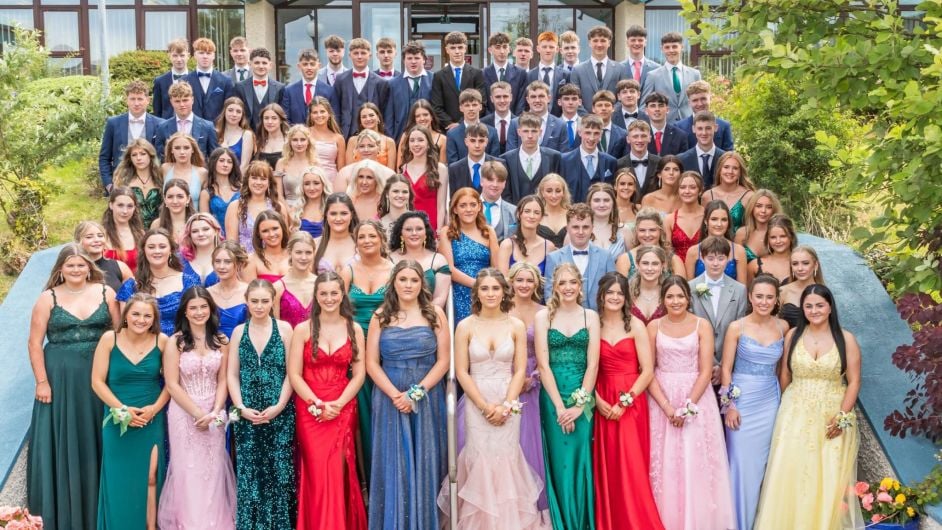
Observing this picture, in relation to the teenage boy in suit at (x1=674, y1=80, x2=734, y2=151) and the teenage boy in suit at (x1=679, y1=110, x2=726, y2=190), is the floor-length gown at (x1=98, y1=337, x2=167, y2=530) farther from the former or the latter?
the teenage boy in suit at (x1=674, y1=80, x2=734, y2=151)

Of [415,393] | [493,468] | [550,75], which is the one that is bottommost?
[493,468]

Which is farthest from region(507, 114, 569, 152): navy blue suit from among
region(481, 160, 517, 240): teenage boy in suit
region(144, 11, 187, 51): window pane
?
region(144, 11, 187, 51): window pane

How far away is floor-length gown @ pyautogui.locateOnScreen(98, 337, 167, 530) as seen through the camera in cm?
752

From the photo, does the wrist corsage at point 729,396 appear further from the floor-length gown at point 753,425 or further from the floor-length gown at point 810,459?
the floor-length gown at point 810,459

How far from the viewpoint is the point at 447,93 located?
1205 cm

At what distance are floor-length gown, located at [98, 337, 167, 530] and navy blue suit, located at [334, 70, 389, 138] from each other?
196 inches

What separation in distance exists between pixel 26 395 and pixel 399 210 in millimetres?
3383

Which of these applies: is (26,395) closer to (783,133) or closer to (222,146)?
(222,146)

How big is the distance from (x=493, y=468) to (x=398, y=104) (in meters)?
5.55

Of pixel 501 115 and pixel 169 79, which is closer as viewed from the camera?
pixel 501 115

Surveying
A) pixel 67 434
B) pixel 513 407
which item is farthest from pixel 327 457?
pixel 67 434

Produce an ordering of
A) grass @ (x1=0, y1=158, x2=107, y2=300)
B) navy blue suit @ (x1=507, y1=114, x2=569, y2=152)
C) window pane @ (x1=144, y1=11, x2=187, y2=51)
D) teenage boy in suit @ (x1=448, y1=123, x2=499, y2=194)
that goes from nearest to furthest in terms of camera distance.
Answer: teenage boy in suit @ (x1=448, y1=123, x2=499, y2=194), navy blue suit @ (x1=507, y1=114, x2=569, y2=152), grass @ (x1=0, y1=158, x2=107, y2=300), window pane @ (x1=144, y1=11, x2=187, y2=51)

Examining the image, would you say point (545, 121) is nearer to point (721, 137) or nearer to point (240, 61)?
point (721, 137)

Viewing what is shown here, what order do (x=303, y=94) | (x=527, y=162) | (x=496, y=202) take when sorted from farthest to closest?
(x=303, y=94) → (x=527, y=162) → (x=496, y=202)
